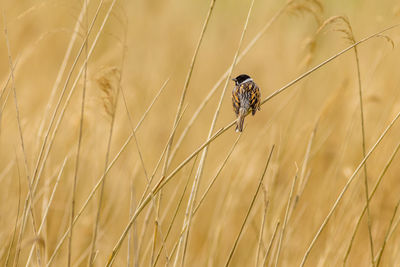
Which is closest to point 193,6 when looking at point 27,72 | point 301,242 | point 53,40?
point 53,40

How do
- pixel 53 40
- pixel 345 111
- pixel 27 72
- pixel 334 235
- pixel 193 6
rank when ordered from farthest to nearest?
pixel 193 6 < pixel 53 40 < pixel 27 72 < pixel 345 111 < pixel 334 235

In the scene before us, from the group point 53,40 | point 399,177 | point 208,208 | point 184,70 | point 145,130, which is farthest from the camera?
point 53,40

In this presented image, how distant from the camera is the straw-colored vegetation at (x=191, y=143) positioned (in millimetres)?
1777

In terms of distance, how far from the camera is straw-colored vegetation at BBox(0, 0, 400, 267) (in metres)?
1.78

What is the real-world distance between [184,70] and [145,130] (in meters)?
1.27

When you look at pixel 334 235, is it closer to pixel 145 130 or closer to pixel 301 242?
pixel 301 242

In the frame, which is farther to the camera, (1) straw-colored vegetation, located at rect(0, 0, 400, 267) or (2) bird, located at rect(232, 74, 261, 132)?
(2) bird, located at rect(232, 74, 261, 132)

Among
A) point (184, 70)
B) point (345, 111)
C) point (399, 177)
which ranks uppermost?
point (184, 70)

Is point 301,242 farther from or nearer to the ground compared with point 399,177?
nearer to the ground

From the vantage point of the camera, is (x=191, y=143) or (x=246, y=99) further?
(x=191, y=143)

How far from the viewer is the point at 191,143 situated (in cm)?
464

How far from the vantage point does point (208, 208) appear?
3.96m

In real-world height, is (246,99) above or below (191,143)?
below

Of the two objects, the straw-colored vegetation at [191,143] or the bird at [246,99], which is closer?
the straw-colored vegetation at [191,143]
